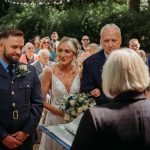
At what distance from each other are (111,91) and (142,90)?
22 centimetres

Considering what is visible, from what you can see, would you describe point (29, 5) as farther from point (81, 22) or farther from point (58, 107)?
point (58, 107)

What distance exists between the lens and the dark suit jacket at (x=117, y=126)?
3.13 meters

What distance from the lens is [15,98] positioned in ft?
16.4

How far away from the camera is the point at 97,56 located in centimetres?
575

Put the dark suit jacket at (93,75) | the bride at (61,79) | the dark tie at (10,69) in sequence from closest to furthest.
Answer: the dark tie at (10,69), the dark suit jacket at (93,75), the bride at (61,79)

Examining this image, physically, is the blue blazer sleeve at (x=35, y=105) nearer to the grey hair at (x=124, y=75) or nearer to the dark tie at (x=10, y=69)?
the dark tie at (x=10, y=69)

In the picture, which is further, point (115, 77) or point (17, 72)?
point (17, 72)

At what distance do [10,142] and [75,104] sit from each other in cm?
90

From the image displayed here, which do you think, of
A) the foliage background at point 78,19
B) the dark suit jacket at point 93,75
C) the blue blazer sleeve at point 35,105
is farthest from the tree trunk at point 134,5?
the blue blazer sleeve at point 35,105

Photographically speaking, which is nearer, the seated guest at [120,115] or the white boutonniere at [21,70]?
the seated guest at [120,115]

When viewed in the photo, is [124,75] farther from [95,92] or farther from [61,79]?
[61,79]

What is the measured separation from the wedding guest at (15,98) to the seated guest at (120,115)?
1.86m

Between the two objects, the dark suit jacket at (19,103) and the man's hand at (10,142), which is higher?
the dark suit jacket at (19,103)

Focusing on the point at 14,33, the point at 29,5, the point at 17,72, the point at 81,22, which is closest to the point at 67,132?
the point at 17,72
